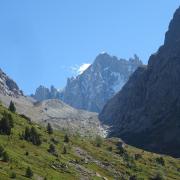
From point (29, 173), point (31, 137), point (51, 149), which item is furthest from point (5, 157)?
point (31, 137)

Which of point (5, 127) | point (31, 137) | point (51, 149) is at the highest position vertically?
point (5, 127)

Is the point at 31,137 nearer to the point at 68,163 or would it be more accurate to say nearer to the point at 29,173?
the point at 68,163

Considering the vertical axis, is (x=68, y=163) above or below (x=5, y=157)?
above

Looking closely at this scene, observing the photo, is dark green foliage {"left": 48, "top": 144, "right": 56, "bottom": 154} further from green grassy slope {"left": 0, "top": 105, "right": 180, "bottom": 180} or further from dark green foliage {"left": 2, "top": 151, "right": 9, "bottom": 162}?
dark green foliage {"left": 2, "top": 151, "right": 9, "bottom": 162}

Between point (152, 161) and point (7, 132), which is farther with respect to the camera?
point (152, 161)

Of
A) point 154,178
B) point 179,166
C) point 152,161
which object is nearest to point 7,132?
point 154,178

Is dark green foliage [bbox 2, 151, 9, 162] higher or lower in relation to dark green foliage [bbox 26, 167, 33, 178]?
higher

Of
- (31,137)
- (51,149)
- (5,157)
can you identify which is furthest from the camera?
(31,137)

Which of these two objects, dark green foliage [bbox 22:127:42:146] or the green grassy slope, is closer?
the green grassy slope

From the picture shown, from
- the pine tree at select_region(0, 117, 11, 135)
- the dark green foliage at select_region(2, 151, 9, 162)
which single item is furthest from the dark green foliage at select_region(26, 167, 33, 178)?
the pine tree at select_region(0, 117, 11, 135)

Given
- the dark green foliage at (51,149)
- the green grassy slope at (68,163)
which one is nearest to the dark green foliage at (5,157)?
the green grassy slope at (68,163)

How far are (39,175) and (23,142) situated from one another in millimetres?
26562

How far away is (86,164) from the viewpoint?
124625 millimetres

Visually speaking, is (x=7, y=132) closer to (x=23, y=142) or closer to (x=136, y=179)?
(x=23, y=142)
